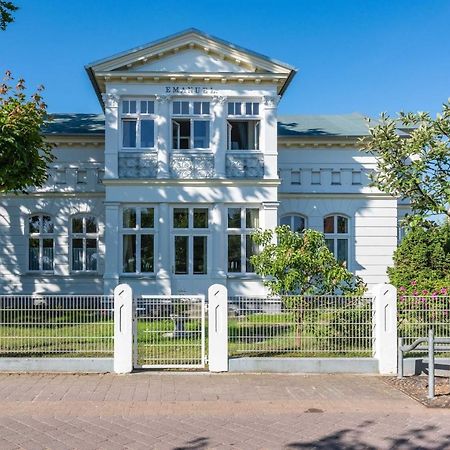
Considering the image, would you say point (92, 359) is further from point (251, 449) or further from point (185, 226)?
point (185, 226)

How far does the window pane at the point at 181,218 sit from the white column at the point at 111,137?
2.37 m

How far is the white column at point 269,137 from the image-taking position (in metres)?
18.6

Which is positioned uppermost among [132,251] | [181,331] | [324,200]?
[324,200]

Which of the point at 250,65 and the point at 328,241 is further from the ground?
the point at 250,65

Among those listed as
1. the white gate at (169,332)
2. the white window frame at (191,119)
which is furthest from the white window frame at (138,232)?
the white gate at (169,332)

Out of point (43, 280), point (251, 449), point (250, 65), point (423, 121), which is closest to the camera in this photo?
point (251, 449)

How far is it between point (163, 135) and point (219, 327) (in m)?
10.3

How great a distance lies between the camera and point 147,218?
18.8 m

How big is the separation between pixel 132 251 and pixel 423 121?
10.4 metres

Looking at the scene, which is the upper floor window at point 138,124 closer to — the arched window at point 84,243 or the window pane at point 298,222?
the arched window at point 84,243

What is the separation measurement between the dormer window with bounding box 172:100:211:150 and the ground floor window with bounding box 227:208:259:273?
260 centimetres

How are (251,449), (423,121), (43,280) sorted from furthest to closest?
(43,280) → (423,121) → (251,449)

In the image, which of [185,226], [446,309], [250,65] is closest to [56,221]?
[185,226]

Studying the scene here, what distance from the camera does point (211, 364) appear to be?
A: 9617 millimetres
